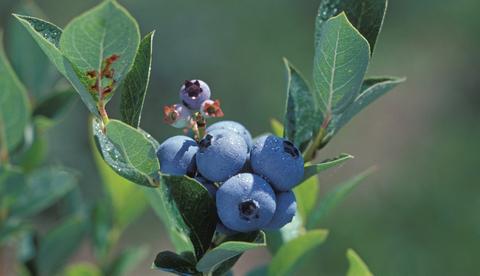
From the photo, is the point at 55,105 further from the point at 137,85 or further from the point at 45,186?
the point at 137,85

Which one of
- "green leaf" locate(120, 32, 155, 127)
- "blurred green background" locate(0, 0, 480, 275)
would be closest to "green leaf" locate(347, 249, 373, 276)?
"green leaf" locate(120, 32, 155, 127)

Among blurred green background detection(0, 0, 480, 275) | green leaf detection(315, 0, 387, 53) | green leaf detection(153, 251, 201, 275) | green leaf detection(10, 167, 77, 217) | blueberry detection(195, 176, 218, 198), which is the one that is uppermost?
green leaf detection(315, 0, 387, 53)

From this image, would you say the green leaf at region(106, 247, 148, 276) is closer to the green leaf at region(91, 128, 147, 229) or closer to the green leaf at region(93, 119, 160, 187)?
the green leaf at region(91, 128, 147, 229)

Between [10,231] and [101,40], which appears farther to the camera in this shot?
[10,231]

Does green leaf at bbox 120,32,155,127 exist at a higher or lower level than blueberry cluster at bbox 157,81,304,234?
higher

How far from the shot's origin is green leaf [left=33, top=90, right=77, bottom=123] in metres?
1.44

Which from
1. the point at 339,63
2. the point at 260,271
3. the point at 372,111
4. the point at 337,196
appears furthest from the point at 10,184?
the point at 372,111

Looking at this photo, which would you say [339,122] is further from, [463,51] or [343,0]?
[463,51]

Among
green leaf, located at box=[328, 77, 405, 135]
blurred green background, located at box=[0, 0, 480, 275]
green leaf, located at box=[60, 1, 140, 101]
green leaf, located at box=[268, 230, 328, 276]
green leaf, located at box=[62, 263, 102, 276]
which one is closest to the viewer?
green leaf, located at box=[60, 1, 140, 101]

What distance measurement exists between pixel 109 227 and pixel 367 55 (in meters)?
0.76

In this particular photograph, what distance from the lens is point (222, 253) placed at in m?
0.89

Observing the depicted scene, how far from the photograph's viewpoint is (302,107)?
1.09m

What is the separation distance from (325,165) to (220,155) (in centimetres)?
13

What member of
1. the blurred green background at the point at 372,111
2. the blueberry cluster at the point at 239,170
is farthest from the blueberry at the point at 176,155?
the blurred green background at the point at 372,111
